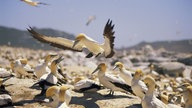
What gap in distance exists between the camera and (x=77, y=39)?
398 inches

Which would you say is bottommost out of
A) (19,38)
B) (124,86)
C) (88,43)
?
(124,86)

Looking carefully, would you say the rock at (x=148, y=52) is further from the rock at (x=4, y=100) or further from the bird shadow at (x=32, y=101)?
the rock at (x=4, y=100)

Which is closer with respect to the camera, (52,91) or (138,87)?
(52,91)

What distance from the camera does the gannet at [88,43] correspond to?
9.41 m

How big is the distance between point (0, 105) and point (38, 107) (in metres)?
0.87

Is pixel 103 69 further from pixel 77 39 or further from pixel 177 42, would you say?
pixel 177 42

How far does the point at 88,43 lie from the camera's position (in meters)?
10.1

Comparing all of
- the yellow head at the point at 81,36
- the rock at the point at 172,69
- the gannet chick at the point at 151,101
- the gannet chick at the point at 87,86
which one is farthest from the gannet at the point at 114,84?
the rock at the point at 172,69

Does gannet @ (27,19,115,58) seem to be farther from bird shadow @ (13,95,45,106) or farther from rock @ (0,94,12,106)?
rock @ (0,94,12,106)

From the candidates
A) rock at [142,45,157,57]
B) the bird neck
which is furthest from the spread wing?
rock at [142,45,157,57]

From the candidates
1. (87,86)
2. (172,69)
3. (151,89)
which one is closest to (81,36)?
(87,86)

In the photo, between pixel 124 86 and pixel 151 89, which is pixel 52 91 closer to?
pixel 151 89

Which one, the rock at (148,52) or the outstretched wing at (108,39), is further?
the rock at (148,52)

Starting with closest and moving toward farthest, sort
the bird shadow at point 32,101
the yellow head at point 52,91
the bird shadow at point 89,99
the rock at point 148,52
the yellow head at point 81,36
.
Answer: the yellow head at point 52,91
the bird shadow at point 32,101
the bird shadow at point 89,99
the yellow head at point 81,36
the rock at point 148,52
